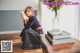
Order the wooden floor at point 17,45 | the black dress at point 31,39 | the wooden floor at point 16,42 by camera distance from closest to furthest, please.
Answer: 1. the wooden floor at point 17,45
2. the wooden floor at point 16,42
3. the black dress at point 31,39

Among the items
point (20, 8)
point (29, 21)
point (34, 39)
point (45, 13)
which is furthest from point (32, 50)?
point (20, 8)

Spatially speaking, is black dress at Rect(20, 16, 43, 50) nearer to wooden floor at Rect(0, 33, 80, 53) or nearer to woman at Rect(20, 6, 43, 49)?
woman at Rect(20, 6, 43, 49)

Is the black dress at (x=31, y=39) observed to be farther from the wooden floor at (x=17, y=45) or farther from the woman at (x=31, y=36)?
the wooden floor at (x=17, y=45)

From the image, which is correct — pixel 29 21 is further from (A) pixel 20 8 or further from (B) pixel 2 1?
(B) pixel 2 1

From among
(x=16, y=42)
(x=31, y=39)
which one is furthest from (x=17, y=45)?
(x=31, y=39)

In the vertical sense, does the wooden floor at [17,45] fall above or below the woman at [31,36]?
below

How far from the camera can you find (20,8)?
177 inches

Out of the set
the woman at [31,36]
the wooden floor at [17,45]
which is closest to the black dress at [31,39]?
the woman at [31,36]

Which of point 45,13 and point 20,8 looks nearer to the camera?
point 45,13

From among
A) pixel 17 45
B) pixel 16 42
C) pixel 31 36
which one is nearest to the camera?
pixel 31 36

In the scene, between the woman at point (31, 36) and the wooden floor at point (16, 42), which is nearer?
the wooden floor at point (16, 42)

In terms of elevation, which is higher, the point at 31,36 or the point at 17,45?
the point at 31,36

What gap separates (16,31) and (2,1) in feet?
3.18

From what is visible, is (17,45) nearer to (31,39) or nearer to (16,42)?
(16,42)
